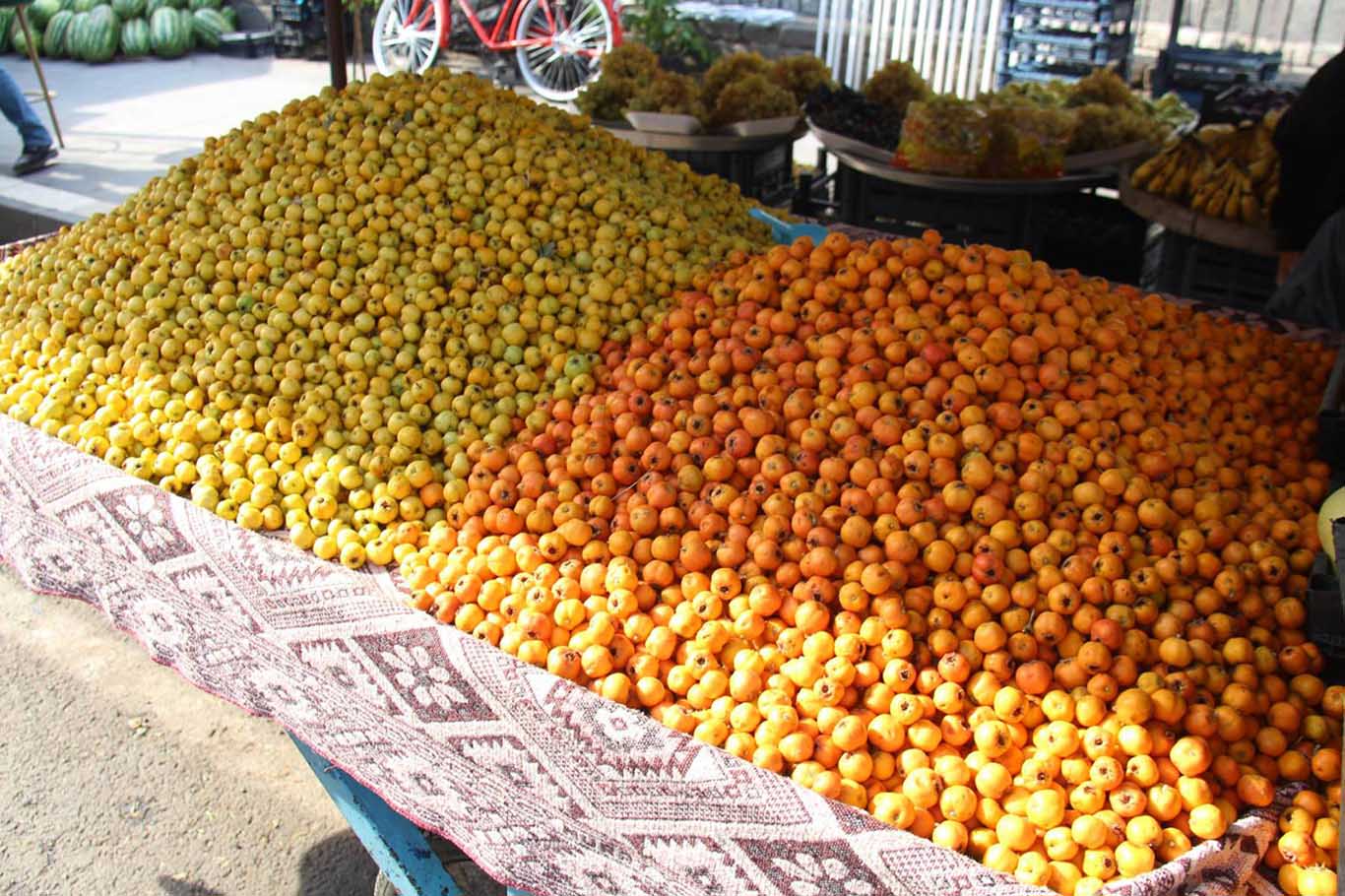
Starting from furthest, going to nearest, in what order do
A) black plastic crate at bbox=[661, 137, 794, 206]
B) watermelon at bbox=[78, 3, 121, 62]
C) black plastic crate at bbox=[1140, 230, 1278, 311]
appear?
watermelon at bbox=[78, 3, 121, 62] → black plastic crate at bbox=[661, 137, 794, 206] → black plastic crate at bbox=[1140, 230, 1278, 311]

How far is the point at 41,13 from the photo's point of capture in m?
12.0

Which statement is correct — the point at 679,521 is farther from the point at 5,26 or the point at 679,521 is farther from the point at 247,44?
the point at 5,26

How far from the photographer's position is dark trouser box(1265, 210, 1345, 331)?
353cm

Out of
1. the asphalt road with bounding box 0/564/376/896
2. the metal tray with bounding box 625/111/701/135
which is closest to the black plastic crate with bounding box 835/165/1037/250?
the metal tray with bounding box 625/111/701/135

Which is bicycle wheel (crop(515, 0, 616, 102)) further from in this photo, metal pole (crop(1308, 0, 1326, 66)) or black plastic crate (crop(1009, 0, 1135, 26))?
metal pole (crop(1308, 0, 1326, 66))

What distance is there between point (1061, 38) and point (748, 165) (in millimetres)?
4874

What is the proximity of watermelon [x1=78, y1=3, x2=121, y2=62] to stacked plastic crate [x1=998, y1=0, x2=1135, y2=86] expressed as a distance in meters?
10.1

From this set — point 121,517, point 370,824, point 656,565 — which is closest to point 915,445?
point 656,565

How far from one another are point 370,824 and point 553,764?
1.83 feet

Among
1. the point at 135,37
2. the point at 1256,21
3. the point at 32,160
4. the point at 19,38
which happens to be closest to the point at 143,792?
the point at 32,160

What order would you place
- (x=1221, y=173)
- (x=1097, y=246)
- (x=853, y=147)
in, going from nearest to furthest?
(x=1221, y=173)
(x=1097, y=246)
(x=853, y=147)

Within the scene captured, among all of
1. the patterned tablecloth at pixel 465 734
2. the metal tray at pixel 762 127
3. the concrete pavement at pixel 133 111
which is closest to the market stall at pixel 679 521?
the patterned tablecloth at pixel 465 734

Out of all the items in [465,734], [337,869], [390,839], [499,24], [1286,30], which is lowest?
[337,869]

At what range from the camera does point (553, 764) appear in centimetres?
189
